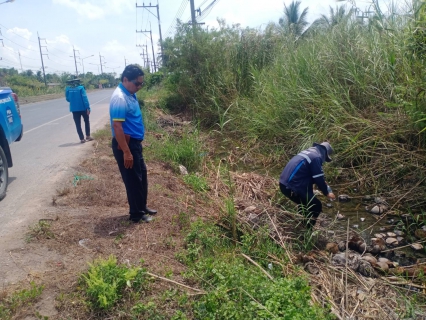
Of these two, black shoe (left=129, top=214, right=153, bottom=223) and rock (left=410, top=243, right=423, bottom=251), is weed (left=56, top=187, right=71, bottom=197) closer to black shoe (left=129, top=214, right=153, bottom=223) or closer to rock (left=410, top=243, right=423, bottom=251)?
black shoe (left=129, top=214, right=153, bottom=223)

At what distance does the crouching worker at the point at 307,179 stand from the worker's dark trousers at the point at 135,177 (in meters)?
1.88

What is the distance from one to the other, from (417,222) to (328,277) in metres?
2.24

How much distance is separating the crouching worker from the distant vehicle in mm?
3916

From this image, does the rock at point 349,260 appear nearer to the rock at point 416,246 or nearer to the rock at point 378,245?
the rock at point 378,245

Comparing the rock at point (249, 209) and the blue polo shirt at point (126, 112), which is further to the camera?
the rock at point (249, 209)

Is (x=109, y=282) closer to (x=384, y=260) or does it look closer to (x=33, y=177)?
(x=384, y=260)

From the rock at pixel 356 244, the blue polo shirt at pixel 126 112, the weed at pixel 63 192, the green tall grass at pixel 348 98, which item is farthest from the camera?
the green tall grass at pixel 348 98

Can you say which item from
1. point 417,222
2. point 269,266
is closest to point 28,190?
point 269,266

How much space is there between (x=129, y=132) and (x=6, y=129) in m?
2.73

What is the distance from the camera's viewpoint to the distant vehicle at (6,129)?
5217mm

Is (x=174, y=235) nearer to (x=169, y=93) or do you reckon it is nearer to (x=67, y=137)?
(x=67, y=137)

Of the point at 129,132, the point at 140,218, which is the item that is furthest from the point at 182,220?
the point at 129,132

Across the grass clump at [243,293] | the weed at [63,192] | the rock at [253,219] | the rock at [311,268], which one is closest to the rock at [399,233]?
the rock at [311,268]

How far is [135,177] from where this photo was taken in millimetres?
4094
